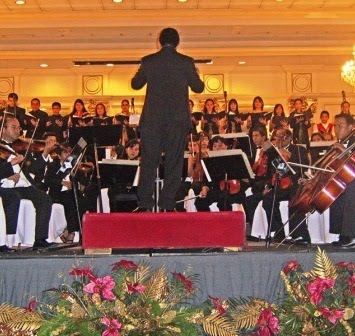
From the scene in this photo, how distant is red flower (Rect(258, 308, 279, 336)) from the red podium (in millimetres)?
1538

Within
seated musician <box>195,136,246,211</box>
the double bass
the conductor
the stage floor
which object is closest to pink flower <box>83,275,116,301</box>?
the stage floor

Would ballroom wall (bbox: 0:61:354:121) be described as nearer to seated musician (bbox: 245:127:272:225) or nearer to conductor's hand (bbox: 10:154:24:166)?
seated musician (bbox: 245:127:272:225)

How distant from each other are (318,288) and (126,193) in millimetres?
3821

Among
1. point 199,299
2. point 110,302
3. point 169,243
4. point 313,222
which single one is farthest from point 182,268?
point 313,222

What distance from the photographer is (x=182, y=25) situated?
10.4m

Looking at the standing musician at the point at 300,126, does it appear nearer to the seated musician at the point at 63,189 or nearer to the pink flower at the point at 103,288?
the seated musician at the point at 63,189

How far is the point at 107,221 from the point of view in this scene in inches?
165

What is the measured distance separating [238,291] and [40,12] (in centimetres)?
788

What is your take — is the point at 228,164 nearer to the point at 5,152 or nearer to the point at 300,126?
the point at 5,152

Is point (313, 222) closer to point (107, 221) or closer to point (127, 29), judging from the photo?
point (107, 221)

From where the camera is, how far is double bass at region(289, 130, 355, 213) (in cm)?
466

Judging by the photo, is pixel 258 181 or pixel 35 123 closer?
pixel 258 181

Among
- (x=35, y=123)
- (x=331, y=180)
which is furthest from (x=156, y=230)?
(x=35, y=123)

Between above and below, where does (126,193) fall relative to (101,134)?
below
